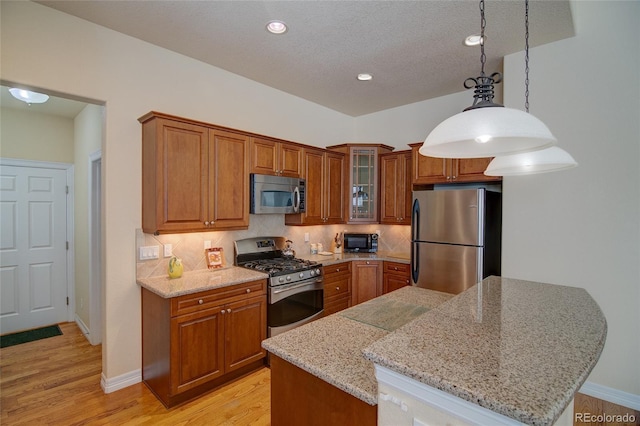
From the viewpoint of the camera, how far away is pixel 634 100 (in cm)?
246

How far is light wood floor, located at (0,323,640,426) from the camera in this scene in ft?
7.54

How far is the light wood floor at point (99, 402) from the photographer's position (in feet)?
7.54

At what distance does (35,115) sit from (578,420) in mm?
6542

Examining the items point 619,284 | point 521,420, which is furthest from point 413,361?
point 619,284

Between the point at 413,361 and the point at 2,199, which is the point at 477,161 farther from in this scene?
the point at 2,199

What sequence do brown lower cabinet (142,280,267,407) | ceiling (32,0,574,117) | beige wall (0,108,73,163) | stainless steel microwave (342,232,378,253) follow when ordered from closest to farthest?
ceiling (32,0,574,117), brown lower cabinet (142,280,267,407), beige wall (0,108,73,163), stainless steel microwave (342,232,378,253)

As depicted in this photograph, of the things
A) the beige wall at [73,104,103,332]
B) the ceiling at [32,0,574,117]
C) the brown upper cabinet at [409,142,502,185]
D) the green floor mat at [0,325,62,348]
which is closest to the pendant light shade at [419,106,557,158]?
the ceiling at [32,0,574,117]

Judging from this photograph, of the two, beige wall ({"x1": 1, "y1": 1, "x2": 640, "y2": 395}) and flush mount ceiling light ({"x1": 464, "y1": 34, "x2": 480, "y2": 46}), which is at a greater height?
flush mount ceiling light ({"x1": 464, "y1": 34, "x2": 480, "y2": 46})

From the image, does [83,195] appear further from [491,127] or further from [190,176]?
[491,127]

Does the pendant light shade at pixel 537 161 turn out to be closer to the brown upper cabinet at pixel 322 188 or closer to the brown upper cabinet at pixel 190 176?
the brown upper cabinet at pixel 190 176

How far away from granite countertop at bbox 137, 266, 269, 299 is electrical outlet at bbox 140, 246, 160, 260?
19 cm

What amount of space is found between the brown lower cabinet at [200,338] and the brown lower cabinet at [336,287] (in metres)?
0.98

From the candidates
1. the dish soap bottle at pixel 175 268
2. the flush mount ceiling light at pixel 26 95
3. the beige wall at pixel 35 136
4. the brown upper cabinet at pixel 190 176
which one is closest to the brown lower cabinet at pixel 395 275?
the brown upper cabinet at pixel 190 176

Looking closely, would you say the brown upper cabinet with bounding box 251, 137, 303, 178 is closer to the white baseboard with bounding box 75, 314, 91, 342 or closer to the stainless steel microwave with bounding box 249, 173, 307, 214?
the stainless steel microwave with bounding box 249, 173, 307, 214
